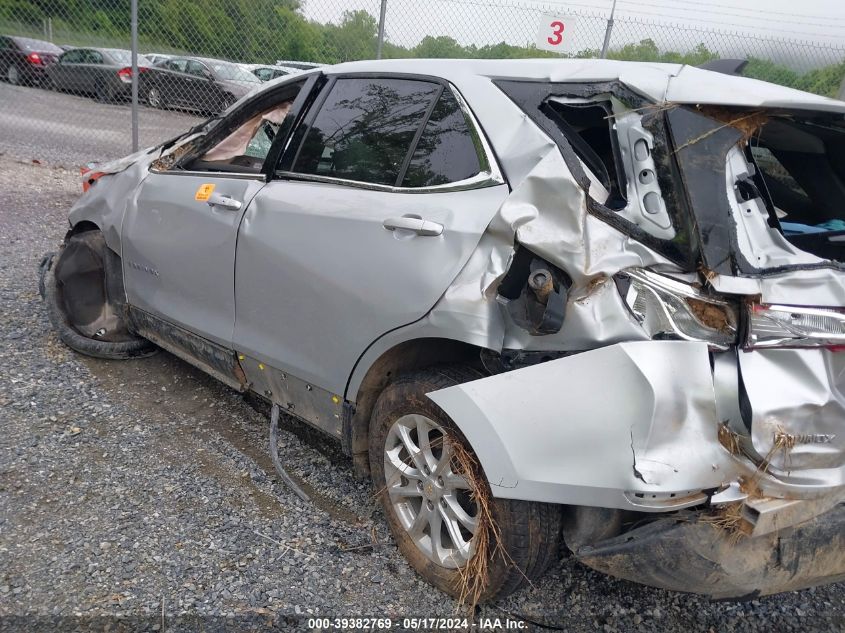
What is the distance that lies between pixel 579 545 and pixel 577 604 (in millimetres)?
598

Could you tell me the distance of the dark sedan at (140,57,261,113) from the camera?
10453 millimetres

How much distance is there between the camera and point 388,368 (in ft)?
8.53

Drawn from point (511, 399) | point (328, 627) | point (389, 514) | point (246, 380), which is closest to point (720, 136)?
point (511, 399)

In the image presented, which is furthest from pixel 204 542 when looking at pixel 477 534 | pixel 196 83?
pixel 196 83

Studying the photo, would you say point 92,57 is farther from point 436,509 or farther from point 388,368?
point 436,509

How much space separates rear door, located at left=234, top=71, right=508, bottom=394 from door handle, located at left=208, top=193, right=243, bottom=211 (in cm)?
11

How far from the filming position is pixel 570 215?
6.67 ft

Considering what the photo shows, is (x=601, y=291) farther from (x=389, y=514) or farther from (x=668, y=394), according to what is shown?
(x=389, y=514)

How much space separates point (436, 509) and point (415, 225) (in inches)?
40.6

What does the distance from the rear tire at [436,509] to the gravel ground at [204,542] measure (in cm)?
16

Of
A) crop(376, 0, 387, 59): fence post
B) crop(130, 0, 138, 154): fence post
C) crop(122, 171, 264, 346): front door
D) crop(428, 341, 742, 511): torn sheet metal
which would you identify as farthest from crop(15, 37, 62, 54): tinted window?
crop(428, 341, 742, 511): torn sheet metal

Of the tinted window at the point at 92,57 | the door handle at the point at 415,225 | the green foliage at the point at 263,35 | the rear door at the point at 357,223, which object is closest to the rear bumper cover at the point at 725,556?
the rear door at the point at 357,223

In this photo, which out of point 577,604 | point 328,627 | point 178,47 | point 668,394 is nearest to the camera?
point 668,394

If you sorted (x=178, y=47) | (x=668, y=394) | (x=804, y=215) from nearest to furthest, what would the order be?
(x=668, y=394) < (x=804, y=215) < (x=178, y=47)
